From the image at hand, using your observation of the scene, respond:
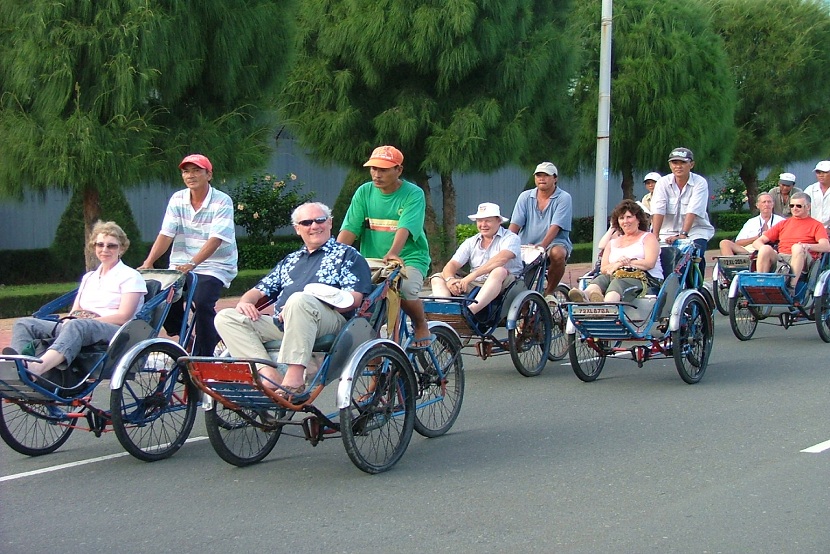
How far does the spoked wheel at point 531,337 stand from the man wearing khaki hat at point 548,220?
866 mm

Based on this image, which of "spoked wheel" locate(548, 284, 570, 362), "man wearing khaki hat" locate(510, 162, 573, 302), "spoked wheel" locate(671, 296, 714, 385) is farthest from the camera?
"man wearing khaki hat" locate(510, 162, 573, 302)

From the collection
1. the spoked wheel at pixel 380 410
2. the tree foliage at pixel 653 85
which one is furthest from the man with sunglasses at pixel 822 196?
the tree foliage at pixel 653 85

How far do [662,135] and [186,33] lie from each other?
1317 centimetres

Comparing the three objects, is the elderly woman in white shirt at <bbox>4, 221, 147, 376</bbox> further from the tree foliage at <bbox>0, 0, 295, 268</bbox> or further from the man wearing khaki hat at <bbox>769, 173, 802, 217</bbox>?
the man wearing khaki hat at <bbox>769, 173, 802, 217</bbox>

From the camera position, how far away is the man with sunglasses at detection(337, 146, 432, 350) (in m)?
7.52

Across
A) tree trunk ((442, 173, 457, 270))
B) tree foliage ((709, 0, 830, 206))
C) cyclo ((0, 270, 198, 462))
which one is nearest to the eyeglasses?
cyclo ((0, 270, 198, 462))

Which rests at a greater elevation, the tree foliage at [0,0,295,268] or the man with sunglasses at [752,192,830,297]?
the tree foliage at [0,0,295,268]

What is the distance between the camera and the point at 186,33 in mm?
14906

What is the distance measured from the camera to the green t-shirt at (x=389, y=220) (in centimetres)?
780

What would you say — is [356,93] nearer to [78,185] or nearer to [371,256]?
[78,185]

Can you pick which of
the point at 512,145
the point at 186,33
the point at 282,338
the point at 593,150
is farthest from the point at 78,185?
the point at 593,150

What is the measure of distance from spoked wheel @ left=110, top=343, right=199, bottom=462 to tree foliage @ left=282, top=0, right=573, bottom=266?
11761 mm

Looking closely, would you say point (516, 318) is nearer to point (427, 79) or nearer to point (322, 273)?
point (322, 273)

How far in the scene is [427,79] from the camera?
1919 cm
